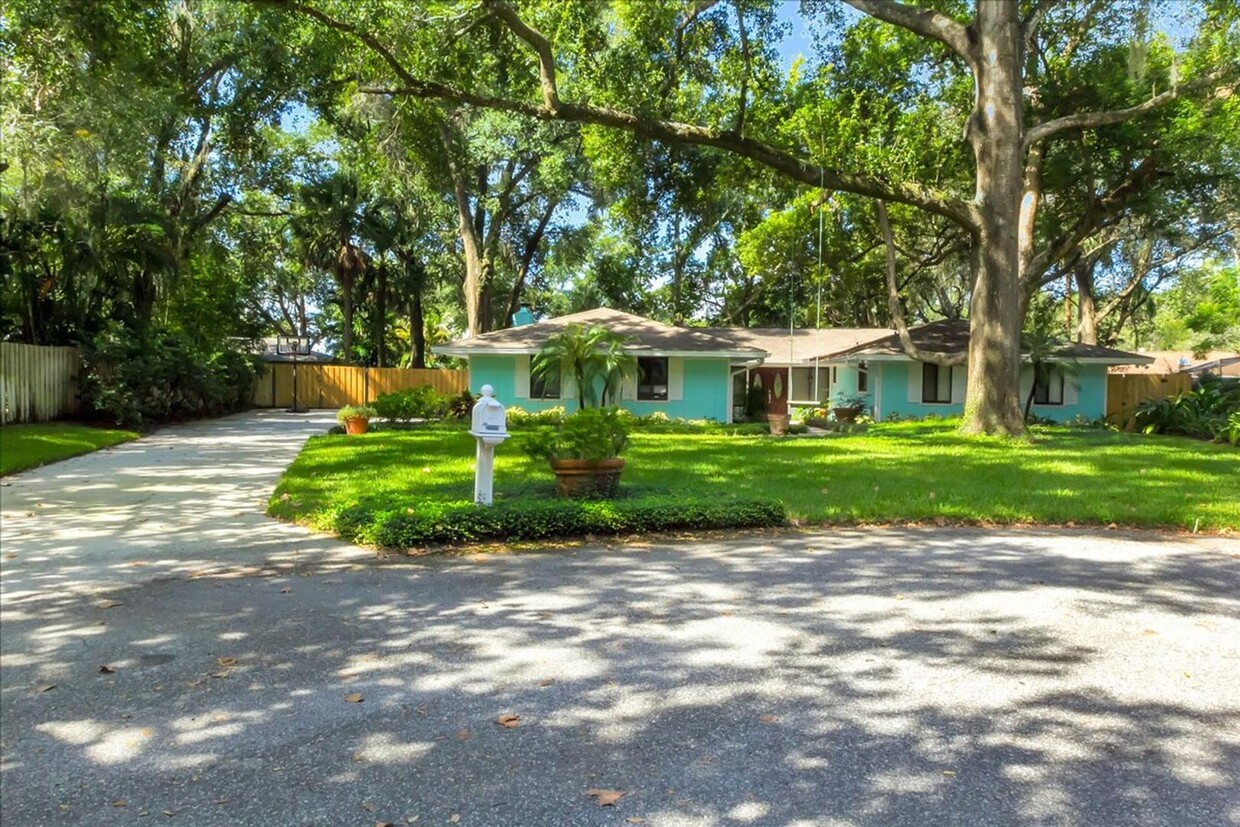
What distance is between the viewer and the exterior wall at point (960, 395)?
26.3 metres

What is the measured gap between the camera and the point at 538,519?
7438 mm

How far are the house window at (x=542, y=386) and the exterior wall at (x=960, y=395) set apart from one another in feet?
36.5

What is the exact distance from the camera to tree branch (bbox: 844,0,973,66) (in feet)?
49.4

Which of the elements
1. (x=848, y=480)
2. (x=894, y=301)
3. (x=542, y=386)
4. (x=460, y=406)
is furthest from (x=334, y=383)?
(x=848, y=480)

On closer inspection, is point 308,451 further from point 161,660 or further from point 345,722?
point 345,722

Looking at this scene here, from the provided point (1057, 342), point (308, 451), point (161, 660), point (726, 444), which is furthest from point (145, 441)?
point (1057, 342)

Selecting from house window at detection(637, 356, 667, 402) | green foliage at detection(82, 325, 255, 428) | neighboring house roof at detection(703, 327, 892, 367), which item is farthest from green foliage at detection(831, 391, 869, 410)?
green foliage at detection(82, 325, 255, 428)

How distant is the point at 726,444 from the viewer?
16109 mm

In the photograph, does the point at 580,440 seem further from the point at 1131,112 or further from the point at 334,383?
the point at 334,383

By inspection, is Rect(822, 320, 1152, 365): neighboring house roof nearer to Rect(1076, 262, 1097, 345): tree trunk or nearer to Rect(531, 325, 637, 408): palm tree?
Rect(1076, 262, 1097, 345): tree trunk

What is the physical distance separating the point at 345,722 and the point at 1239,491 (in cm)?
1020

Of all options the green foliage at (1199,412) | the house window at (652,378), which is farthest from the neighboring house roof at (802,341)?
the green foliage at (1199,412)

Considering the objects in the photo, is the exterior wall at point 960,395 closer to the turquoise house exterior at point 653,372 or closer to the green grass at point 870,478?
the turquoise house exterior at point 653,372

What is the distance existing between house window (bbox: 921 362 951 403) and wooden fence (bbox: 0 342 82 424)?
80.0 feet
